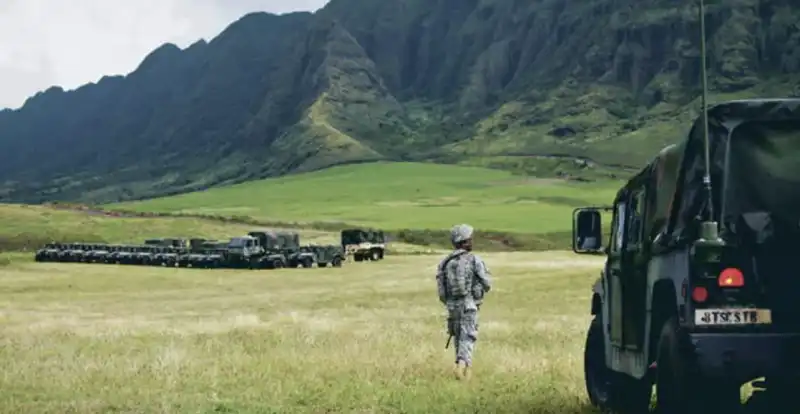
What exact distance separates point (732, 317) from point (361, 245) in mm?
89208

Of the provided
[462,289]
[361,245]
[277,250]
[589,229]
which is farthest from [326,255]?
[589,229]

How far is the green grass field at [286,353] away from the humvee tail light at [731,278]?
5542mm

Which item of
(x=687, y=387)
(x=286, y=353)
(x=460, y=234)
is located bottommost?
(x=286, y=353)

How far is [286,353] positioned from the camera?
23016 millimetres

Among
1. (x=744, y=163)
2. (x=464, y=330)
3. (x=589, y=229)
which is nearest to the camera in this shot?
(x=744, y=163)

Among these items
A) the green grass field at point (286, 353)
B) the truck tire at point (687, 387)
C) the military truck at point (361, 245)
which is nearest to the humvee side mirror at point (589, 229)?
the green grass field at point (286, 353)

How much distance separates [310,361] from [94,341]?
7.55 m

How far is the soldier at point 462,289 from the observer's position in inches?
706

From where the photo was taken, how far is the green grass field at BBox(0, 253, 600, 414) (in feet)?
52.5

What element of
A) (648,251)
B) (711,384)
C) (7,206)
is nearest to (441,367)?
(648,251)

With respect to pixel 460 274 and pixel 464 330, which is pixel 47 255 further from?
pixel 460 274

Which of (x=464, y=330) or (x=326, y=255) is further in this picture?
(x=326, y=255)

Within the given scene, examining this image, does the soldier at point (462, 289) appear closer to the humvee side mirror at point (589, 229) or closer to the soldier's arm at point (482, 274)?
the soldier's arm at point (482, 274)

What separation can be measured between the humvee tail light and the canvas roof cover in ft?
2.28
